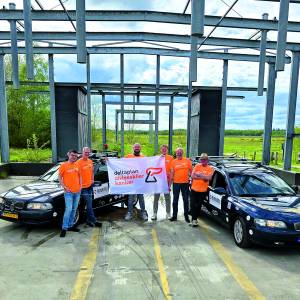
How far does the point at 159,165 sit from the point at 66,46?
8.52 metres

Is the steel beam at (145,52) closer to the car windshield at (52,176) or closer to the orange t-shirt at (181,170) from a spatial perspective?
the car windshield at (52,176)

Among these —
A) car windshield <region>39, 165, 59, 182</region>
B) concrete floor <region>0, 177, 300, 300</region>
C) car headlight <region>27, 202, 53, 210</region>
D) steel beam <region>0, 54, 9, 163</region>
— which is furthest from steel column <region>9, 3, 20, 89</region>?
car headlight <region>27, 202, 53, 210</region>

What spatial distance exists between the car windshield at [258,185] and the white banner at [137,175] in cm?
185

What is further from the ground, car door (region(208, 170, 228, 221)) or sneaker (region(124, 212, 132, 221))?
car door (region(208, 170, 228, 221))

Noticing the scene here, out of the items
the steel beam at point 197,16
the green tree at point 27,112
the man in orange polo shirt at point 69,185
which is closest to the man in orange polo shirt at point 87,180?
the man in orange polo shirt at point 69,185

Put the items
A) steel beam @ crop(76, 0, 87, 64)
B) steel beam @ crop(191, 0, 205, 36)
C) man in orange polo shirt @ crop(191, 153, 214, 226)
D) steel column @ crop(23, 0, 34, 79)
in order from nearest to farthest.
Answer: steel beam @ crop(191, 0, 205, 36), steel beam @ crop(76, 0, 87, 64), man in orange polo shirt @ crop(191, 153, 214, 226), steel column @ crop(23, 0, 34, 79)

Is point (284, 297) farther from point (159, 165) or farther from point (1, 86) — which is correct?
point (1, 86)

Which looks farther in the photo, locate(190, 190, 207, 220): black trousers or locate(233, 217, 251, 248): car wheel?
locate(190, 190, 207, 220): black trousers

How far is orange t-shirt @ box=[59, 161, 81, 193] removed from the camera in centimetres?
660

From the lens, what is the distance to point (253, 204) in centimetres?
599

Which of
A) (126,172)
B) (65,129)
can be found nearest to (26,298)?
(126,172)

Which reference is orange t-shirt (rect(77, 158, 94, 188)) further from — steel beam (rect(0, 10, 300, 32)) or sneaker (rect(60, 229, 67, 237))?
steel beam (rect(0, 10, 300, 32))

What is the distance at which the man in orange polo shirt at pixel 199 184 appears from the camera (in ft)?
23.7

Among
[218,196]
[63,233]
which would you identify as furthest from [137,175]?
[63,233]
